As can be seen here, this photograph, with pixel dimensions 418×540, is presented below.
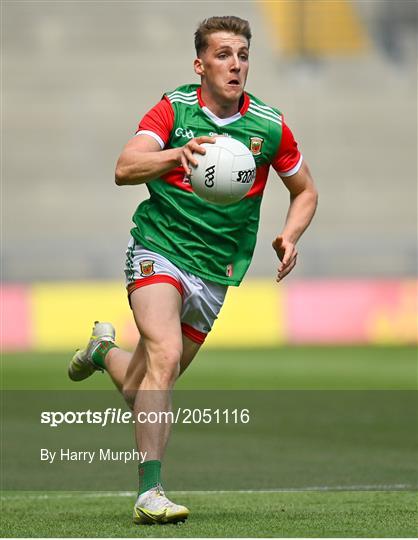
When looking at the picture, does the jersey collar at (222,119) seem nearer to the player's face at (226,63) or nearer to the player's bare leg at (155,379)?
the player's face at (226,63)

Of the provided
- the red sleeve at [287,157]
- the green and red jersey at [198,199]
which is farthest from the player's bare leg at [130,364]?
the red sleeve at [287,157]

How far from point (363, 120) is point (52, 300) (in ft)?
35.9

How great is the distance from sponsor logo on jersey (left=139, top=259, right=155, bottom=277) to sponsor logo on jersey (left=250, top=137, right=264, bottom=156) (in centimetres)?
79

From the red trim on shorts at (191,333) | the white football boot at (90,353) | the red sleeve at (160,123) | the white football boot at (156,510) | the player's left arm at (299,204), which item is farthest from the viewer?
the white football boot at (90,353)

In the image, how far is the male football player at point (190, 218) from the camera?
6113mm

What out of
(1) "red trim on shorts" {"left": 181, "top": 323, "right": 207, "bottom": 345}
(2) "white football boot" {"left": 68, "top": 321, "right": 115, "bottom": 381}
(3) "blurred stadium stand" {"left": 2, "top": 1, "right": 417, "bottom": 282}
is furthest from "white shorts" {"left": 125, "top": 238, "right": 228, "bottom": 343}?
(3) "blurred stadium stand" {"left": 2, "top": 1, "right": 417, "bottom": 282}

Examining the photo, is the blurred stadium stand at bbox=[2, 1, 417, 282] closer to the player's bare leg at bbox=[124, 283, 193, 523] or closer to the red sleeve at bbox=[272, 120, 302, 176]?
the red sleeve at bbox=[272, 120, 302, 176]

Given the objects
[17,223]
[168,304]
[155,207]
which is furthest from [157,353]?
[17,223]

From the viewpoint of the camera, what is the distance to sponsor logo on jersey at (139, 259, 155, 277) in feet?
20.8

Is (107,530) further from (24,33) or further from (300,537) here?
(24,33)

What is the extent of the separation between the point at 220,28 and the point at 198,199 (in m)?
0.88

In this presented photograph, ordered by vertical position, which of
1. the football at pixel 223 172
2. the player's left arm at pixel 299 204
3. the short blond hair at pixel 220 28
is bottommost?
the player's left arm at pixel 299 204

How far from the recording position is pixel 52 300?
21.5 m

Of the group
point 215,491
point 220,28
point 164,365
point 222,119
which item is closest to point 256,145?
point 222,119
